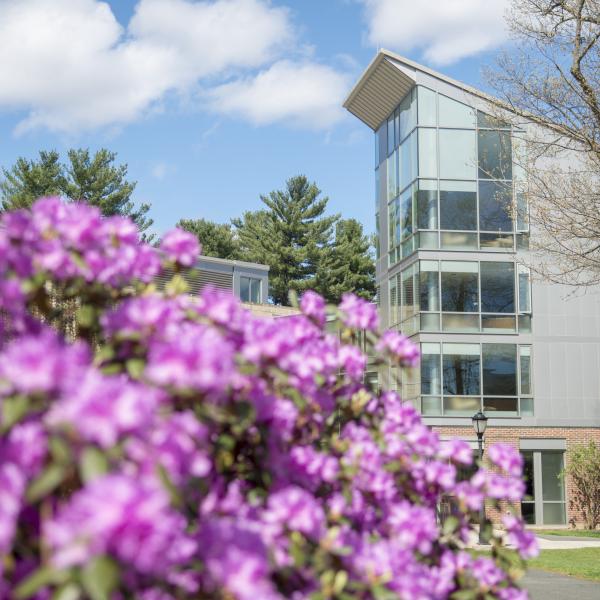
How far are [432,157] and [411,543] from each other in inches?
1080

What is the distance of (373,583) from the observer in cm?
281

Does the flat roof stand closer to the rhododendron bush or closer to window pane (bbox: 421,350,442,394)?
window pane (bbox: 421,350,442,394)

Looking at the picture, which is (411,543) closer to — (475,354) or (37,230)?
(37,230)

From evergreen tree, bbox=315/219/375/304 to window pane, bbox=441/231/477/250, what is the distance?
27019mm

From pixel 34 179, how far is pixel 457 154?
90.4 ft

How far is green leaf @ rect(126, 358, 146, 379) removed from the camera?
2.40 meters

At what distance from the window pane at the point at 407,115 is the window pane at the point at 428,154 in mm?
754

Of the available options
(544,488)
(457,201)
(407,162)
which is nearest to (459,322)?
(457,201)

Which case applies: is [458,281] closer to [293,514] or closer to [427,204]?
[427,204]

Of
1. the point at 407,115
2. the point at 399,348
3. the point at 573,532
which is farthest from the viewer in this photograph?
the point at 407,115

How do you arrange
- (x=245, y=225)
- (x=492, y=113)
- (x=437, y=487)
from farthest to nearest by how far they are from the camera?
(x=245, y=225)
(x=492, y=113)
(x=437, y=487)

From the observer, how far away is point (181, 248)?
3617mm

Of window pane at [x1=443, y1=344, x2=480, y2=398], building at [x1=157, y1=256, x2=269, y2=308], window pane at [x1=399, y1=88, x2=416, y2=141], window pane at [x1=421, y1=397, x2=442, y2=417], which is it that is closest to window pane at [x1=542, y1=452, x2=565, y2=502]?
window pane at [x1=443, y1=344, x2=480, y2=398]

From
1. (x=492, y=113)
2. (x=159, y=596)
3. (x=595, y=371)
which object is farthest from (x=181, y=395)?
(x=595, y=371)
